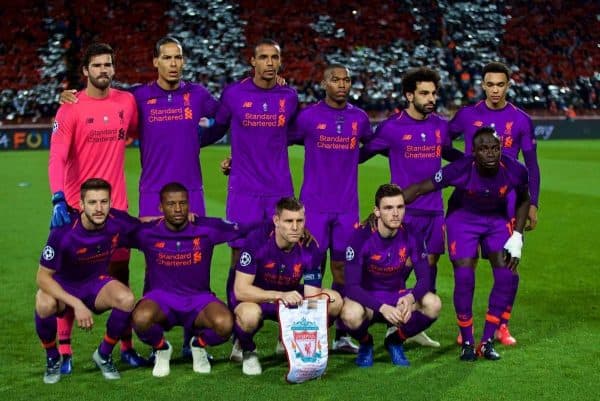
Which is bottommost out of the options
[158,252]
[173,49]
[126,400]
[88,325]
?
[126,400]

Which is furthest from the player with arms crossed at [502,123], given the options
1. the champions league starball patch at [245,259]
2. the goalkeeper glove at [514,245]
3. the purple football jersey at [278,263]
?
the champions league starball patch at [245,259]

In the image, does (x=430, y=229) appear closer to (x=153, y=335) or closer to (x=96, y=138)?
(x=153, y=335)

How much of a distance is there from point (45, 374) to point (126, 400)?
0.74 metres

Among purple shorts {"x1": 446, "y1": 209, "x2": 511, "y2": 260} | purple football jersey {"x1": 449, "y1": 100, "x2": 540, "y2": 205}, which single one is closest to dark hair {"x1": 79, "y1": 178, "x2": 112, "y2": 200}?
purple shorts {"x1": 446, "y1": 209, "x2": 511, "y2": 260}

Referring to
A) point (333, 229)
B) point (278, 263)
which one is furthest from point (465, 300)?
point (278, 263)

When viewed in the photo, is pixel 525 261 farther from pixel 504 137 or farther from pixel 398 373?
pixel 398 373

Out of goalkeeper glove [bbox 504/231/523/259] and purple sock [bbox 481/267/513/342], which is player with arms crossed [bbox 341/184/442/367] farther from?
goalkeeper glove [bbox 504/231/523/259]

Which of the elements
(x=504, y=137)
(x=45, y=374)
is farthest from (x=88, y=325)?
(x=504, y=137)

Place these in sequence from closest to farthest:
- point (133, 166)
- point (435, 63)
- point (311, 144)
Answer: point (311, 144) → point (133, 166) → point (435, 63)

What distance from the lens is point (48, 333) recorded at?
5.66 metres

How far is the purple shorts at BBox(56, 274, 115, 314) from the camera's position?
583cm

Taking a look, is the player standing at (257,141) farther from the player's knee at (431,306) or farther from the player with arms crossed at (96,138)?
the player's knee at (431,306)

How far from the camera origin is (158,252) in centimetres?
588

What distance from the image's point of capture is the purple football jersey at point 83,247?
224 inches
